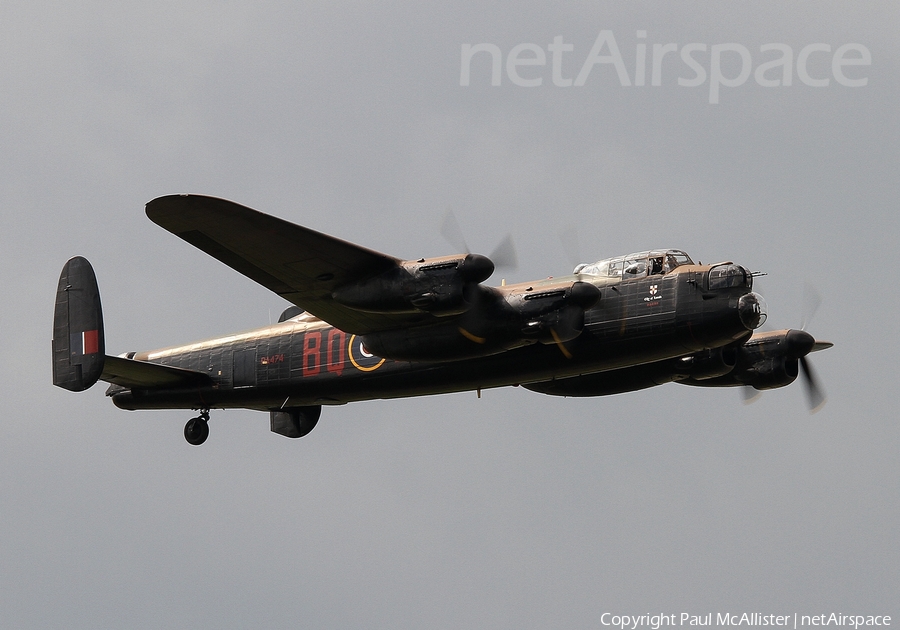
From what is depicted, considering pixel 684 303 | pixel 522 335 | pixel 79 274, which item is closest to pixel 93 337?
pixel 79 274

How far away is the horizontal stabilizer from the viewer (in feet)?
107

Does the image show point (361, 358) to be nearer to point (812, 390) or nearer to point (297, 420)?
point (297, 420)

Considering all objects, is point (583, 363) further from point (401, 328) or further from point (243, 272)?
point (243, 272)

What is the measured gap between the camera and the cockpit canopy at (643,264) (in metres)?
28.9

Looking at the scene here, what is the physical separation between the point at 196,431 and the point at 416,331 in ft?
24.6

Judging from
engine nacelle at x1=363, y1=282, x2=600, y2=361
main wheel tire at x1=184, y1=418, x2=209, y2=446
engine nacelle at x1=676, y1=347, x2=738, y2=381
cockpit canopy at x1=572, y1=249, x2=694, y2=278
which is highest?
cockpit canopy at x1=572, y1=249, x2=694, y2=278

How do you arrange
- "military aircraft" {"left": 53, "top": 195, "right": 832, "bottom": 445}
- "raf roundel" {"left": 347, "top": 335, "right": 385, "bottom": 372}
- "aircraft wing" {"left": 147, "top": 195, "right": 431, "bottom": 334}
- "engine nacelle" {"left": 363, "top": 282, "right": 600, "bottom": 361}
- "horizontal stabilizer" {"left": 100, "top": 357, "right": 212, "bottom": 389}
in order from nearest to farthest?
"aircraft wing" {"left": 147, "top": 195, "right": 431, "bottom": 334}, "military aircraft" {"left": 53, "top": 195, "right": 832, "bottom": 445}, "engine nacelle" {"left": 363, "top": 282, "right": 600, "bottom": 361}, "raf roundel" {"left": 347, "top": 335, "right": 385, "bottom": 372}, "horizontal stabilizer" {"left": 100, "top": 357, "right": 212, "bottom": 389}

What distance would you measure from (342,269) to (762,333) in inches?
417

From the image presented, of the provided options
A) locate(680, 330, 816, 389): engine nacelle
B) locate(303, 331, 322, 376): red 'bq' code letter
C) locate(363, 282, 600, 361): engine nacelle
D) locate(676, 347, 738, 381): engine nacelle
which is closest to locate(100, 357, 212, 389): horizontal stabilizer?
locate(303, 331, 322, 376): red 'bq' code letter

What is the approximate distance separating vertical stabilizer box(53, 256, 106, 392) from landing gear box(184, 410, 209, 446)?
307 cm

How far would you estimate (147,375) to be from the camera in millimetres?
33031

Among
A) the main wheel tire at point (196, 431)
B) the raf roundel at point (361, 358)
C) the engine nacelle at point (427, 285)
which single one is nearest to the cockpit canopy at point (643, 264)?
the engine nacelle at point (427, 285)

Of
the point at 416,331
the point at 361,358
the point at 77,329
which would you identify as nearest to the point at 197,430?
the point at 77,329

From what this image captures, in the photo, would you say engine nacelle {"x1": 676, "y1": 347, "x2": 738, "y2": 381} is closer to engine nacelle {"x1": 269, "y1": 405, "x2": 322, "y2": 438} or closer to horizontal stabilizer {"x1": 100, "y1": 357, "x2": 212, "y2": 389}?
engine nacelle {"x1": 269, "y1": 405, "x2": 322, "y2": 438}
